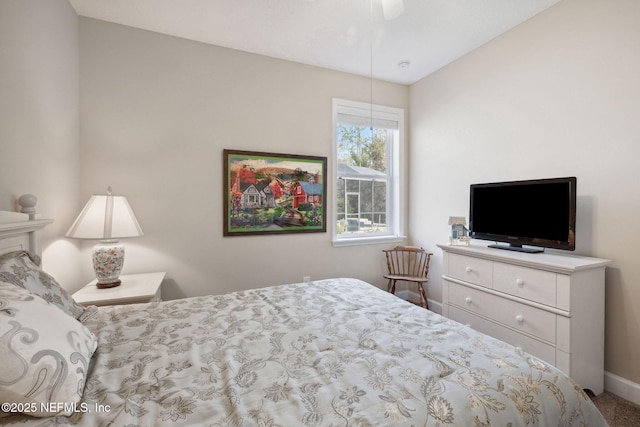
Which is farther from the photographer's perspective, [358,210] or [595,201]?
[358,210]

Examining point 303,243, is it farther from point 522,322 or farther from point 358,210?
point 522,322

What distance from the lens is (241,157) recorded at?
9.35 feet

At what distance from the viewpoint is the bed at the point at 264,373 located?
77cm

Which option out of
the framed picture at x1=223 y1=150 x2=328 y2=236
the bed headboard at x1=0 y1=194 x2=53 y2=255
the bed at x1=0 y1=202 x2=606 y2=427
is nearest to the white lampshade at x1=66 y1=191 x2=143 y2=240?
the bed headboard at x1=0 y1=194 x2=53 y2=255

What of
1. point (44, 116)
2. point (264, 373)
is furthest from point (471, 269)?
point (44, 116)

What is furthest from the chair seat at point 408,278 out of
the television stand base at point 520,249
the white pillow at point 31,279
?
the white pillow at point 31,279

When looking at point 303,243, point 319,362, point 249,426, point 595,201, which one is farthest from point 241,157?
point 595,201

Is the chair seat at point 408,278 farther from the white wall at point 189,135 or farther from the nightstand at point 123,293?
the nightstand at point 123,293

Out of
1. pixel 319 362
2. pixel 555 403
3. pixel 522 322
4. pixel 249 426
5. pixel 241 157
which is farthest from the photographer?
pixel 241 157

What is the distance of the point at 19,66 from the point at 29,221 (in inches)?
34.4

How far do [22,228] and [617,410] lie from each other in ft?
11.7

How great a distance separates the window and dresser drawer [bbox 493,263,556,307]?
153 centimetres

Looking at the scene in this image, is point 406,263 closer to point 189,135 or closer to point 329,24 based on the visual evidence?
point 329,24

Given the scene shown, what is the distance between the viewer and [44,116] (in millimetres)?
1844
